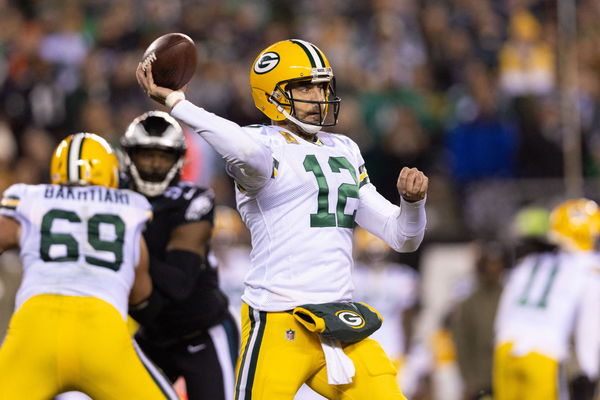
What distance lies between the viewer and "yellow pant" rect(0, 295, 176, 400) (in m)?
4.80

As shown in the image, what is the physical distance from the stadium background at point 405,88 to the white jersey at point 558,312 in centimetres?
320

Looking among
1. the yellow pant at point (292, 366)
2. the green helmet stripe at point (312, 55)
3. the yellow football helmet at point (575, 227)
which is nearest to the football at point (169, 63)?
the green helmet stripe at point (312, 55)

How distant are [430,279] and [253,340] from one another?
6193 millimetres

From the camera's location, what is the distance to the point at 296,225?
4.50 meters

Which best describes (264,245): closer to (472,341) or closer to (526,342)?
(526,342)

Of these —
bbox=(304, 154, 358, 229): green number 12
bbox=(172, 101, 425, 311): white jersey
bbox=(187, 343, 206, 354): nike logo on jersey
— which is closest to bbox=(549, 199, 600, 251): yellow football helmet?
bbox=(187, 343, 206, 354): nike logo on jersey

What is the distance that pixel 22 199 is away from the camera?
5047 mm

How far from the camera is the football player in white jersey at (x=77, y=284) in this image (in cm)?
482

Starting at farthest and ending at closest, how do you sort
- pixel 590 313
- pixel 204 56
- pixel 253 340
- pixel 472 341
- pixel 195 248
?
pixel 204 56
pixel 472 341
pixel 590 313
pixel 195 248
pixel 253 340

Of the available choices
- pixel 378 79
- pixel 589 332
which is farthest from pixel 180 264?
pixel 378 79

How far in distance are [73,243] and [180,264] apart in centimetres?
65

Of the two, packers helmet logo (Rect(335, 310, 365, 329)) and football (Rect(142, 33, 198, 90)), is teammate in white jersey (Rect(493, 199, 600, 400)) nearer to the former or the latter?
packers helmet logo (Rect(335, 310, 365, 329))

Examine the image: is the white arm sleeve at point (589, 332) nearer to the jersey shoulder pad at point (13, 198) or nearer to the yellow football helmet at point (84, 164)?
the yellow football helmet at point (84, 164)

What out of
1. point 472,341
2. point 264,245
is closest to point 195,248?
point 264,245
